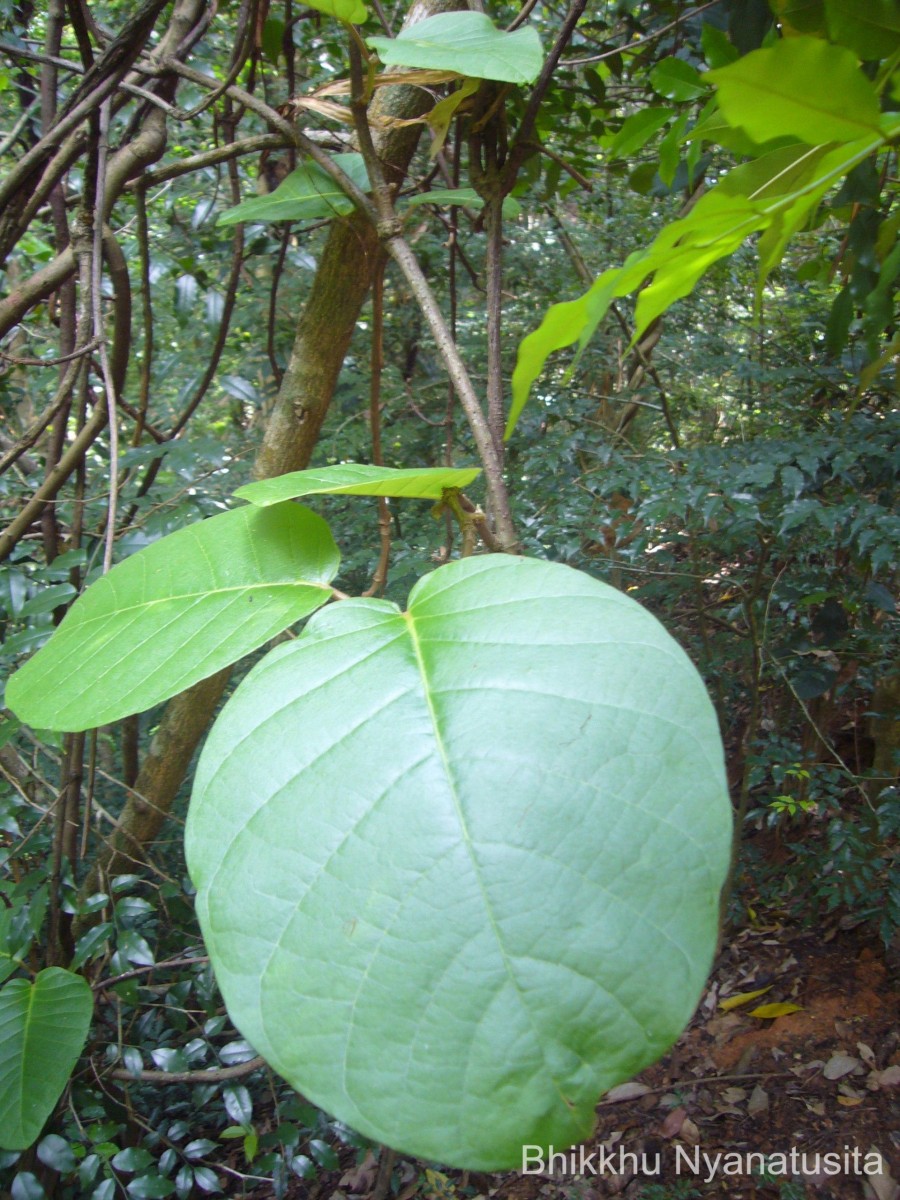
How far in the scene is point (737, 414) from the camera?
2598 mm

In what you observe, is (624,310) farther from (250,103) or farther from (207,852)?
(207,852)

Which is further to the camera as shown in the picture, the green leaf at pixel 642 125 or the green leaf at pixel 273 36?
the green leaf at pixel 273 36

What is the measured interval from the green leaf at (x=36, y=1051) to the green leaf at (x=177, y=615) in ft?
2.53

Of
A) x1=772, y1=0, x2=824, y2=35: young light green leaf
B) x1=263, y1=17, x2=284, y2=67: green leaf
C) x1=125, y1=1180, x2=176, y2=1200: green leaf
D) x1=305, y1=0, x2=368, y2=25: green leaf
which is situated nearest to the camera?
x1=305, y1=0, x2=368, y2=25: green leaf

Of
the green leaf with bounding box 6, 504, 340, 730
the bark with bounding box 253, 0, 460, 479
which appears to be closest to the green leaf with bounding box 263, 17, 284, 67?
the bark with bounding box 253, 0, 460, 479

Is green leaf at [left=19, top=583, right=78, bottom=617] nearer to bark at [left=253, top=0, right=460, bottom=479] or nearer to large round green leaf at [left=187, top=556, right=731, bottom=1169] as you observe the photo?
bark at [left=253, top=0, right=460, bottom=479]

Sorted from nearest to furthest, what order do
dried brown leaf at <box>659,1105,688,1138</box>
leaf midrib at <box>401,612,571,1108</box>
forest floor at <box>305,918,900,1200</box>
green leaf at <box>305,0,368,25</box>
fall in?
leaf midrib at <box>401,612,571,1108</box>, green leaf at <box>305,0,368,25</box>, forest floor at <box>305,918,900,1200</box>, dried brown leaf at <box>659,1105,688,1138</box>

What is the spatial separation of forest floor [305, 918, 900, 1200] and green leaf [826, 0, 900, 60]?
1.70m

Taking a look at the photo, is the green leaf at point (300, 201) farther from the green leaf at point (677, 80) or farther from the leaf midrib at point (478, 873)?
the leaf midrib at point (478, 873)

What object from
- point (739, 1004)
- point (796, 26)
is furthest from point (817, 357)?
point (739, 1004)

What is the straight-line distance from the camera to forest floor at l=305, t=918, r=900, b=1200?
1.49 meters

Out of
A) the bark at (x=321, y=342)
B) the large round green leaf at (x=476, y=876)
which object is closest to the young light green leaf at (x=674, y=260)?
the large round green leaf at (x=476, y=876)

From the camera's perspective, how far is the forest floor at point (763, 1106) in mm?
1492

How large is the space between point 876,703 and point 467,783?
2.13m
